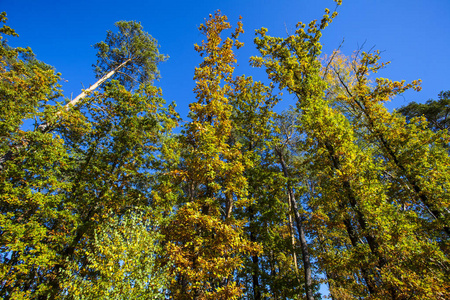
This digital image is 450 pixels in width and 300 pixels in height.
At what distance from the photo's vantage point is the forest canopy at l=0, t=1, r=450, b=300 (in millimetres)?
6262

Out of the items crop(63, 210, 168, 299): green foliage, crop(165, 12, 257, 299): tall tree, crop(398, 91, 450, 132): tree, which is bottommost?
crop(63, 210, 168, 299): green foliage

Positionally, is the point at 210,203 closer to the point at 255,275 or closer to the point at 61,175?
the point at 255,275

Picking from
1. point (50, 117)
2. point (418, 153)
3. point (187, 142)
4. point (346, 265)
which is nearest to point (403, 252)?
point (346, 265)

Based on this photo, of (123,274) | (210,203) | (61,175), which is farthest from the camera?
(61,175)

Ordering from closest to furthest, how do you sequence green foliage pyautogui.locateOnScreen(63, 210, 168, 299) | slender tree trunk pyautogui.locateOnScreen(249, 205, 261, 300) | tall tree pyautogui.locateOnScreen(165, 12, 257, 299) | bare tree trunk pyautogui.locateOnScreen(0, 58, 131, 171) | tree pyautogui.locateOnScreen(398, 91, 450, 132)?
green foliage pyautogui.locateOnScreen(63, 210, 168, 299) → tall tree pyautogui.locateOnScreen(165, 12, 257, 299) → bare tree trunk pyautogui.locateOnScreen(0, 58, 131, 171) → slender tree trunk pyautogui.locateOnScreen(249, 205, 261, 300) → tree pyautogui.locateOnScreen(398, 91, 450, 132)

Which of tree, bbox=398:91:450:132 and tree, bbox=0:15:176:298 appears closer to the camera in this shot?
tree, bbox=0:15:176:298

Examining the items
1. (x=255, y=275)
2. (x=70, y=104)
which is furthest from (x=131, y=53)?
(x=255, y=275)

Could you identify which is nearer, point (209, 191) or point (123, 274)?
point (123, 274)

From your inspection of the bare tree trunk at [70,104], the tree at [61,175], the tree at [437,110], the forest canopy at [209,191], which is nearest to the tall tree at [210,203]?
the forest canopy at [209,191]

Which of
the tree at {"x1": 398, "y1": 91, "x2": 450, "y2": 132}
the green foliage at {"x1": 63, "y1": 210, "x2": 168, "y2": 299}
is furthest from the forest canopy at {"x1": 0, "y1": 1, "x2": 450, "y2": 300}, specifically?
the tree at {"x1": 398, "y1": 91, "x2": 450, "y2": 132}

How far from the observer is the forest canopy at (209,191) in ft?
20.5

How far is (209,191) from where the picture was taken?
910 centimetres

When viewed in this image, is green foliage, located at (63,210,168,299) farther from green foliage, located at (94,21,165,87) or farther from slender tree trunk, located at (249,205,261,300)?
green foliage, located at (94,21,165,87)

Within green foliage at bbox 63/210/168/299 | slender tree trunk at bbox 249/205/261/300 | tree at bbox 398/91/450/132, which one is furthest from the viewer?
tree at bbox 398/91/450/132
